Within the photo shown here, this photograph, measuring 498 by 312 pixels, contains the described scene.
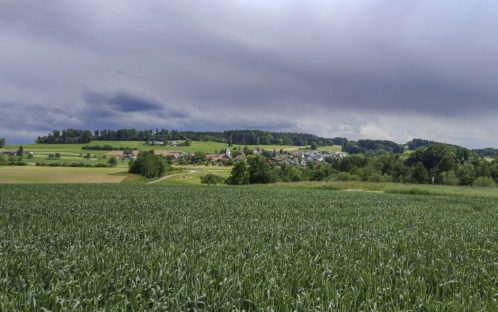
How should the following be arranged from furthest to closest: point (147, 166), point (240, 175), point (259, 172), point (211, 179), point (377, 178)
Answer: point (147, 166) → point (377, 178) → point (211, 179) → point (259, 172) → point (240, 175)

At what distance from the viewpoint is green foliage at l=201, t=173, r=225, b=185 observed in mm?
86912

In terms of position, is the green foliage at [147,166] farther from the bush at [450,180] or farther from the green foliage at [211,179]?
the bush at [450,180]

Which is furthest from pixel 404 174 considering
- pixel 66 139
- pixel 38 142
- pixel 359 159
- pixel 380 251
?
pixel 38 142

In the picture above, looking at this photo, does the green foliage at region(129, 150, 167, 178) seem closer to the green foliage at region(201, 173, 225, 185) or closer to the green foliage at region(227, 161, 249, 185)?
the green foliage at region(201, 173, 225, 185)

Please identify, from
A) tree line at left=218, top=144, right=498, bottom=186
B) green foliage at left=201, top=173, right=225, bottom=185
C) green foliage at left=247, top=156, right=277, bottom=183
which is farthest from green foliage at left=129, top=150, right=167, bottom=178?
green foliage at left=247, top=156, right=277, bottom=183

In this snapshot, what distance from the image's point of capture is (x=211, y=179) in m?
89.8

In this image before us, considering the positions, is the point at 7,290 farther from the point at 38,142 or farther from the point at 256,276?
the point at 38,142

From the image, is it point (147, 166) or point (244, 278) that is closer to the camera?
point (244, 278)

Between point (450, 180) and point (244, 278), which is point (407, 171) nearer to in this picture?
point (450, 180)

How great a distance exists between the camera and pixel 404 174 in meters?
96.2

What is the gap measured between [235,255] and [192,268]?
1250 millimetres

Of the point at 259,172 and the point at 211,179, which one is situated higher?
the point at 259,172

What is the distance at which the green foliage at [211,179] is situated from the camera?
86.9 meters

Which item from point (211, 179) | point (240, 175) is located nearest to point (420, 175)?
point (240, 175)
